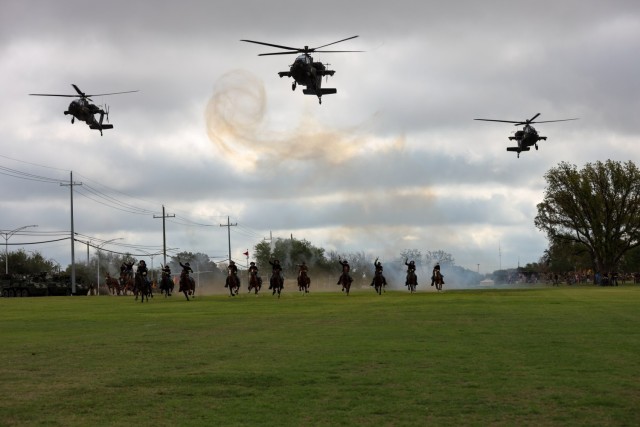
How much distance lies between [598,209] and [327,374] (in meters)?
105

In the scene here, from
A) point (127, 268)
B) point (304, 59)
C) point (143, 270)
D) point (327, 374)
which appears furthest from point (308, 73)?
point (327, 374)

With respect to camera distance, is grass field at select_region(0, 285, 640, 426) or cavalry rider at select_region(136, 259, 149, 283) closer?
grass field at select_region(0, 285, 640, 426)

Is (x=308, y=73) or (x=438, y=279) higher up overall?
(x=308, y=73)

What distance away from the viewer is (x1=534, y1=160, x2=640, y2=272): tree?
115m

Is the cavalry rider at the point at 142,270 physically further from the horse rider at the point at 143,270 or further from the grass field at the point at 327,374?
the grass field at the point at 327,374

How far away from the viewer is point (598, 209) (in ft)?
380

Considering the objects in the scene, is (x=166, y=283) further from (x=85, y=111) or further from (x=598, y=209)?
(x=598, y=209)

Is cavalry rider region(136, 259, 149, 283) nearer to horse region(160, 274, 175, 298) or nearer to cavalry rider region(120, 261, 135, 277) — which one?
horse region(160, 274, 175, 298)

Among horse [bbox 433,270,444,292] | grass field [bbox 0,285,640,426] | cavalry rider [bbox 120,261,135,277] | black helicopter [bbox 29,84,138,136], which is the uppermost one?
black helicopter [bbox 29,84,138,136]

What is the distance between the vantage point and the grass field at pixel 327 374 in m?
13.0

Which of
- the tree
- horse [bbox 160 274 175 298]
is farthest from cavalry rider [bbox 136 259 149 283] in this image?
the tree

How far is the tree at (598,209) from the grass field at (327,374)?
291 ft

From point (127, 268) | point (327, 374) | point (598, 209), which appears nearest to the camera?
point (327, 374)

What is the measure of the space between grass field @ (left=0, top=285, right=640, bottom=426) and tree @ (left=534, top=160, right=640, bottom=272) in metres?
88.6
